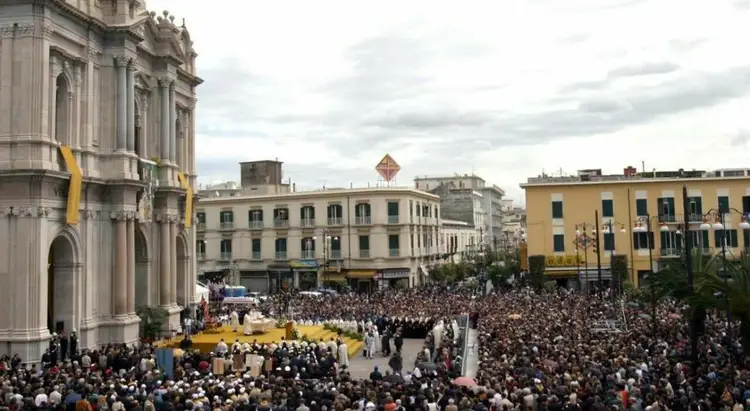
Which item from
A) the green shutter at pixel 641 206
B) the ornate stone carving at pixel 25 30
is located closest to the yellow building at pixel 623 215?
the green shutter at pixel 641 206

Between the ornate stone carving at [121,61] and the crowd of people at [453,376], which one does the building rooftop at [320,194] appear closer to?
the crowd of people at [453,376]

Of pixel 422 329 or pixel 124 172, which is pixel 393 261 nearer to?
pixel 422 329

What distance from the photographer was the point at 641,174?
6969 cm

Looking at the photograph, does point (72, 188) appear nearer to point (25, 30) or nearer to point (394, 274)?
point (25, 30)

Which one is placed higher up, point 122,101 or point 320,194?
point 122,101

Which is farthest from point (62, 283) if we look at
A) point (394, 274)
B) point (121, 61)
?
point (394, 274)

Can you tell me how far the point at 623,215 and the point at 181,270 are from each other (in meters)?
39.8

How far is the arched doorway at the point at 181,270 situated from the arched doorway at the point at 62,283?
444 inches

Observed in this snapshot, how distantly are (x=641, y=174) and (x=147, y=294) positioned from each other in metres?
48.8

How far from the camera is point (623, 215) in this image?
65500 millimetres

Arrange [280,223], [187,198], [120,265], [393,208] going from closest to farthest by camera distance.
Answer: [120,265]
[187,198]
[393,208]
[280,223]

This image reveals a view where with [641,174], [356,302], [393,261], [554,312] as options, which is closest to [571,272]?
[641,174]

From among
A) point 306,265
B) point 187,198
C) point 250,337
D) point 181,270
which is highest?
point 187,198

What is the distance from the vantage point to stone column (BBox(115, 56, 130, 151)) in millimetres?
34156
